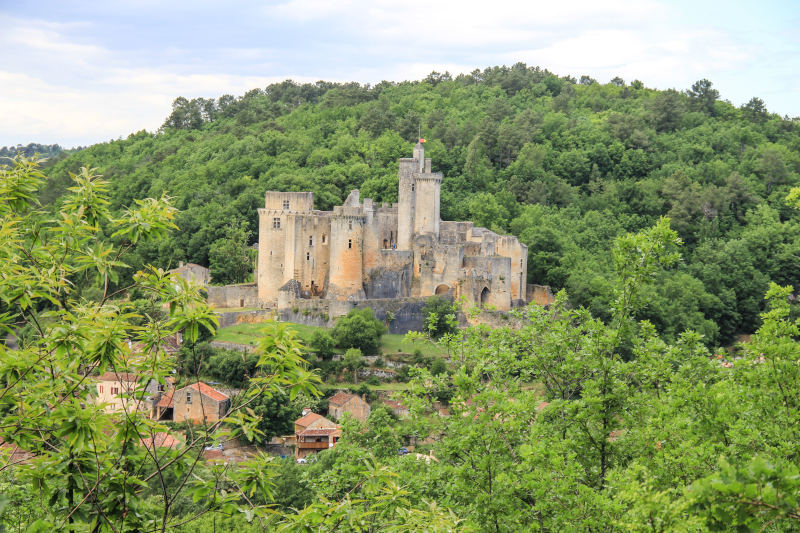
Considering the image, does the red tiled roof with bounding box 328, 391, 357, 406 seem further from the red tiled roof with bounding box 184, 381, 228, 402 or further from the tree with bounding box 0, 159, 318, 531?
the tree with bounding box 0, 159, 318, 531

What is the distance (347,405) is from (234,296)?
37.5 feet

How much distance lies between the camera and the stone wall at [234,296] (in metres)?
43.5

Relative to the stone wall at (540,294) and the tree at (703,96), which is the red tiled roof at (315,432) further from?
the tree at (703,96)

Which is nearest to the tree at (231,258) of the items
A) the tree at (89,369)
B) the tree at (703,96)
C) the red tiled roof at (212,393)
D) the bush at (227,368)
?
the bush at (227,368)

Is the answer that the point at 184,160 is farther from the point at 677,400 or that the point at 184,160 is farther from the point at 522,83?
the point at 677,400

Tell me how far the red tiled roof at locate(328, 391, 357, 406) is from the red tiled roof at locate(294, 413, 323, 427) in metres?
1.07

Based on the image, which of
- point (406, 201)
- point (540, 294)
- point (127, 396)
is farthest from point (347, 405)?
point (127, 396)

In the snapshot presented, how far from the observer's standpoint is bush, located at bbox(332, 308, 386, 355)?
3909cm

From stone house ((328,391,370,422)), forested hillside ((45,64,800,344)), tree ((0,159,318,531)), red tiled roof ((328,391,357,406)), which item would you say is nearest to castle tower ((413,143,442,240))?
forested hillside ((45,64,800,344))

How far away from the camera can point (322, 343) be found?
38.4 metres

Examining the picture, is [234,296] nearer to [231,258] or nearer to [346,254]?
[346,254]

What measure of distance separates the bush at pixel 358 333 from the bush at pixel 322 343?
67 cm

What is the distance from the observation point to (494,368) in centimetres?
1381

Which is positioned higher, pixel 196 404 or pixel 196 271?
pixel 196 271
